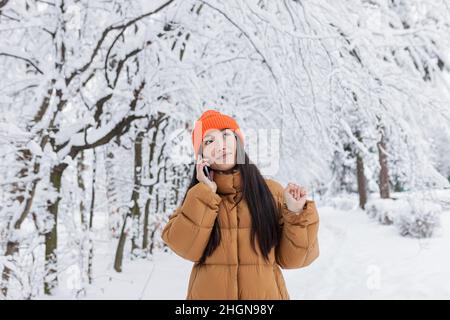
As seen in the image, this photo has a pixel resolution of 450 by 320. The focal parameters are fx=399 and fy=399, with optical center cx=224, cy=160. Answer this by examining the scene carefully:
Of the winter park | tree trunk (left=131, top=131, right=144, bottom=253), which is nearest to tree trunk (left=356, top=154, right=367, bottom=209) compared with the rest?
the winter park

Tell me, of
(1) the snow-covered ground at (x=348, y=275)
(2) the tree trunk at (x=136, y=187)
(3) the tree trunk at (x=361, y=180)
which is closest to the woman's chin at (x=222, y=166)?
(1) the snow-covered ground at (x=348, y=275)

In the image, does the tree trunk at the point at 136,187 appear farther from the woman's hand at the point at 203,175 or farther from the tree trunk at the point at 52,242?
the woman's hand at the point at 203,175

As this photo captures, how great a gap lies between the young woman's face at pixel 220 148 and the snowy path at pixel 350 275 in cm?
297

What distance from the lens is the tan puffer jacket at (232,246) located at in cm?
163

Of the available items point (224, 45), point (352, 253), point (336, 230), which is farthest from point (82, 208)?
point (336, 230)

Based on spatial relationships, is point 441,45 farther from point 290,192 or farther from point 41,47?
point 41,47

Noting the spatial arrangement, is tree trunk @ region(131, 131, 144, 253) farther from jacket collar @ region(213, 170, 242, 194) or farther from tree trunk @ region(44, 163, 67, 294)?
jacket collar @ region(213, 170, 242, 194)

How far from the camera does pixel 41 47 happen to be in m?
5.53

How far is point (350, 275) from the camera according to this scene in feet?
24.9

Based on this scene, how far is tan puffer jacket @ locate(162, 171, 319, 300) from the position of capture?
1.63 m

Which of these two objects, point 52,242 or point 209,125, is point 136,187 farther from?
point 209,125

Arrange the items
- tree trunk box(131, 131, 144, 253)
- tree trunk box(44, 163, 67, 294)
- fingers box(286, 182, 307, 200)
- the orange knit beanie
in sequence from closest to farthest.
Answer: fingers box(286, 182, 307, 200) < the orange knit beanie < tree trunk box(44, 163, 67, 294) < tree trunk box(131, 131, 144, 253)

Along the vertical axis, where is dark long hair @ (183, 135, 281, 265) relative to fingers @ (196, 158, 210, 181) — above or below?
below

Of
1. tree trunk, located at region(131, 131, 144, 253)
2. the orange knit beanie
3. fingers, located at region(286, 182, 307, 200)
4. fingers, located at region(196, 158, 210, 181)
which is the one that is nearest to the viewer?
fingers, located at region(286, 182, 307, 200)
